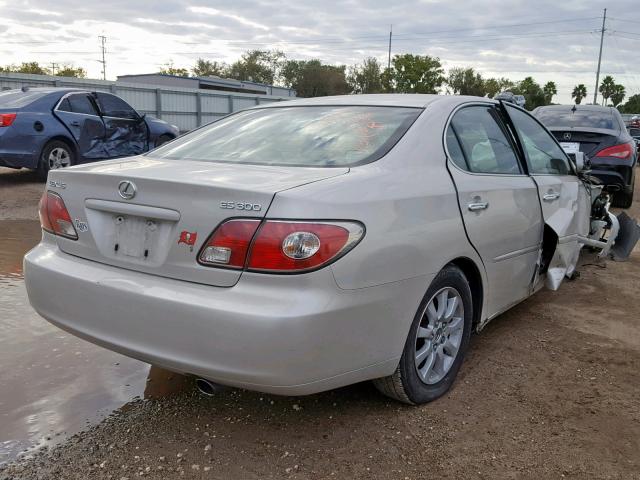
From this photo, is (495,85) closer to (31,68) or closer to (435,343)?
(31,68)

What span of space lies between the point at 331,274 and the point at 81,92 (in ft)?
29.9

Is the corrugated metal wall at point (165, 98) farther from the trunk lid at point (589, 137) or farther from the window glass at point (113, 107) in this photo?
the trunk lid at point (589, 137)

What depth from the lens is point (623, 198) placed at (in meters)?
8.93

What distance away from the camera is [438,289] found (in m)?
2.83

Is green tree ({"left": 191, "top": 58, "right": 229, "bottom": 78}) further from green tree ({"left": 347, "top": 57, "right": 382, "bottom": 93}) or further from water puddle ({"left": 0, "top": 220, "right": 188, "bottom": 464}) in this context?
water puddle ({"left": 0, "top": 220, "right": 188, "bottom": 464})

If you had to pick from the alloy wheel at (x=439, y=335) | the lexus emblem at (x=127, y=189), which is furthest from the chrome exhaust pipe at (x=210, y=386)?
the alloy wheel at (x=439, y=335)

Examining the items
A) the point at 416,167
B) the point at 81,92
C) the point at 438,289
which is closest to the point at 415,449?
the point at 438,289

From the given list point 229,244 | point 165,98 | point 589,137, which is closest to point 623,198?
point 589,137

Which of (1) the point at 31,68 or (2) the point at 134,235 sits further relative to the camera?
(1) the point at 31,68

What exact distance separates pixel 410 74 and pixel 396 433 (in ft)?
245

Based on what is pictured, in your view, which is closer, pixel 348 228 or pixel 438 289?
pixel 348 228

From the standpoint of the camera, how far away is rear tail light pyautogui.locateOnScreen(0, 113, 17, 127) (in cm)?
877

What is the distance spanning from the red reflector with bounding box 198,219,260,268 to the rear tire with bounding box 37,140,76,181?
25.7 ft

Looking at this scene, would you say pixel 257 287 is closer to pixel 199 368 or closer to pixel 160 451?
pixel 199 368
